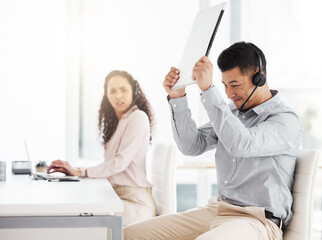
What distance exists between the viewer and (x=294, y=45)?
4.38m

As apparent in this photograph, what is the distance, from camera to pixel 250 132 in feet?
5.71

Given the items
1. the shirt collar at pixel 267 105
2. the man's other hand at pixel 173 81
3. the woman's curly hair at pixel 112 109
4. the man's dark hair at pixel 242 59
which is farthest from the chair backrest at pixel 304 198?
the woman's curly hair at pixel 112 109

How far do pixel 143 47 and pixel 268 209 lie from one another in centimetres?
265

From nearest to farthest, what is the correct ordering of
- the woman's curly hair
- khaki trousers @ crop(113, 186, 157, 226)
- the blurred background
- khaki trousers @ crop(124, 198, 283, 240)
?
khaki trousers @ crop(124, 198, 283, 240) < khaki trousers @ crop(113, 186, 157, 226) < the woman's curly hair < the blurred background

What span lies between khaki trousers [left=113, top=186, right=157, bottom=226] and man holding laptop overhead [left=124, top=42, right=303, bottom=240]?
59cm

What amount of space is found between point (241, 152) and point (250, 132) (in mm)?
77

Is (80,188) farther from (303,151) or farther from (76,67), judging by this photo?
(76,67)

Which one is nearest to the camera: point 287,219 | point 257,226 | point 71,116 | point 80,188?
point 257,226

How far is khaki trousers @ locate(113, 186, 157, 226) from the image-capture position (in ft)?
8.49

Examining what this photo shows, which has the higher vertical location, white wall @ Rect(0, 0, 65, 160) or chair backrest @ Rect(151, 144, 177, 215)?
white wall @ Rect(0, 0, 65, 160)

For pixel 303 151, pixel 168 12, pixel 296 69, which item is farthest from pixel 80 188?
pixel 296 69

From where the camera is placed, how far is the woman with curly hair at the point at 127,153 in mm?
2650

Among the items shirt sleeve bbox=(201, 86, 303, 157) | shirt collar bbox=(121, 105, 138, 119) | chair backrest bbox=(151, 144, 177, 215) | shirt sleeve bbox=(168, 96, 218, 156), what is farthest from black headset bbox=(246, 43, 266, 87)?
shirt collar bbox=(121, 105, 138, 119)

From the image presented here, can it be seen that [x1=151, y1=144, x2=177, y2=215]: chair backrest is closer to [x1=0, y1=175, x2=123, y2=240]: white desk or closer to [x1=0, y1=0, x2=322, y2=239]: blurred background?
[x1=0, y1=175, x2=123, y2=240]: white desk
